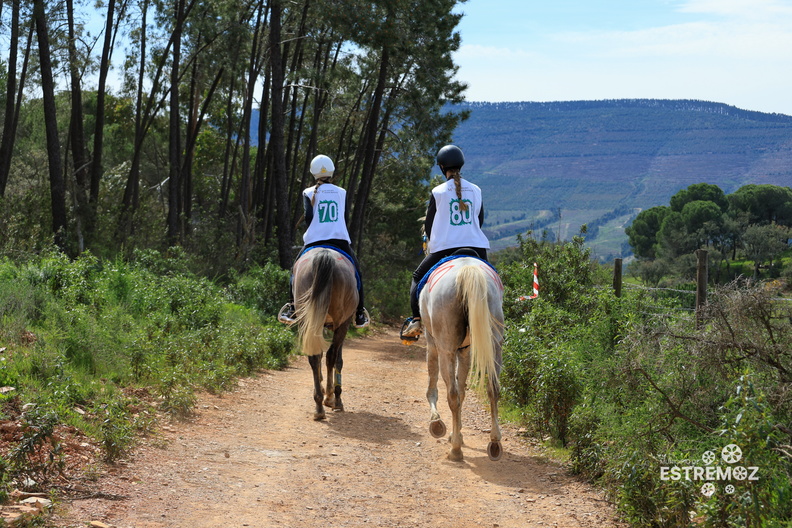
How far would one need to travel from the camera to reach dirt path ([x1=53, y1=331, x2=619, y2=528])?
5.67 m

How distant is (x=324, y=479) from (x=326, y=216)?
433cm

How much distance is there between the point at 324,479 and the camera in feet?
22.2

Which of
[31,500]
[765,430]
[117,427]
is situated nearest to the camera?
[765,430]

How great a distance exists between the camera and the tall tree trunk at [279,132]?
21703mm

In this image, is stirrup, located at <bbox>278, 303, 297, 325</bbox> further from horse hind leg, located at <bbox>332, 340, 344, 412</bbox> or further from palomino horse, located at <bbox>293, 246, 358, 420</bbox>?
horse hind leg, located at <bbox>332, 340, 344, 412</bbox>

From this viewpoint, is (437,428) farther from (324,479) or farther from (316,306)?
(316,306)

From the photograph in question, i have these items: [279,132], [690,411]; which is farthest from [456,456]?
[279,132]

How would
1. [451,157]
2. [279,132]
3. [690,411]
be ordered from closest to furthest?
1. [690,411]
2. [451,157]
3. [279,132]

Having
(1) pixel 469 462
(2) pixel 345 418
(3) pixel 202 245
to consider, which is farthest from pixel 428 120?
(1) pixel 469 462

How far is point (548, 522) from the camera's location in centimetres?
582

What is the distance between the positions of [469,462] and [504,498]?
1234 millimetres

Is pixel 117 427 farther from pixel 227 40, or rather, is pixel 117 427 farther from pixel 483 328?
pixel 227 40

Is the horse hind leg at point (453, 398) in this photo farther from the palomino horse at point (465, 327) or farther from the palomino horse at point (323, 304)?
the palomino horse at point (323, 304)

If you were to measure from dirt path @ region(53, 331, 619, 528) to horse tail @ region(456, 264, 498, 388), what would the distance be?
0.98m
